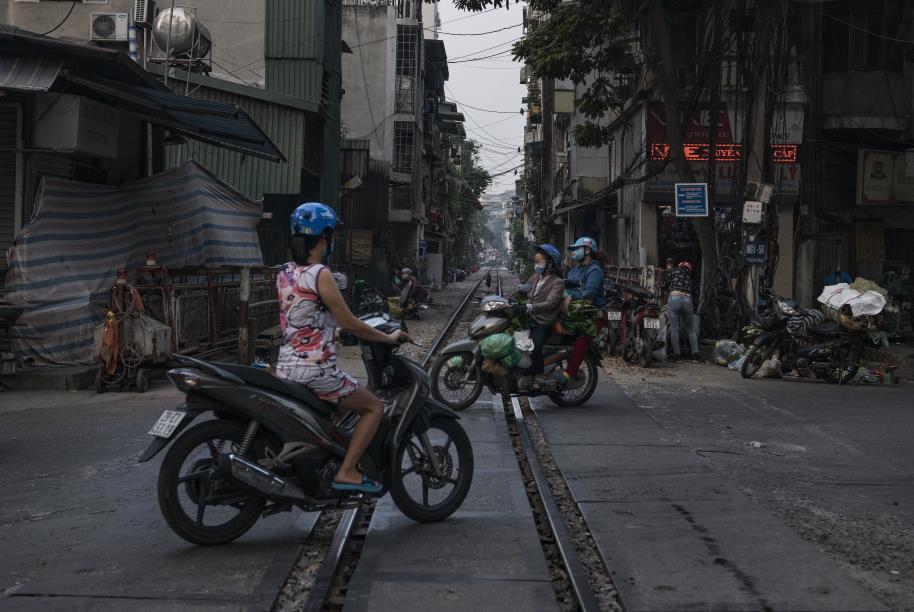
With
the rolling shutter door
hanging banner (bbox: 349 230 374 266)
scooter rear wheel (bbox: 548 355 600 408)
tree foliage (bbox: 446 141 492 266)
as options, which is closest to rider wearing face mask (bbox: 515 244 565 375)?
scooter rear wheel (bbox: 548 355 600 408)

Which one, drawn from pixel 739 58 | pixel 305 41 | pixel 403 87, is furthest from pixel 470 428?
pixel 403 87

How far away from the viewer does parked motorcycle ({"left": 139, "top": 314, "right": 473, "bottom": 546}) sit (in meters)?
5.20

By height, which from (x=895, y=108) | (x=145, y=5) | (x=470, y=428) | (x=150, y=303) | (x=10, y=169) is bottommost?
(x=470, y=428)

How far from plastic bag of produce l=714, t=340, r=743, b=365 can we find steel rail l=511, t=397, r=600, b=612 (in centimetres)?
869

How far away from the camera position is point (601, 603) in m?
4.64

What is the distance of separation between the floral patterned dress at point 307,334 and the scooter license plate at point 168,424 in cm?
58

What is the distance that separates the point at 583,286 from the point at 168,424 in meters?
7.68

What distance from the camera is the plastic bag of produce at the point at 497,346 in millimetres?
A: 10508

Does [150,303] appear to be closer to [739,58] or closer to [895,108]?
[739,58]

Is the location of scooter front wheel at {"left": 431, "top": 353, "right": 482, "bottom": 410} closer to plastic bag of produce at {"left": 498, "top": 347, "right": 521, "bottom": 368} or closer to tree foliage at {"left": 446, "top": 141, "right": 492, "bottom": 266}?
plastic bag of produce at {"left": 498, "top": 347, "right": 521, "bottom": 368}

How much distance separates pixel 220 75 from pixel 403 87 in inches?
837

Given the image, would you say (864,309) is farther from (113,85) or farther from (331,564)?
(331,564)

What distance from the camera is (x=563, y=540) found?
221 inches

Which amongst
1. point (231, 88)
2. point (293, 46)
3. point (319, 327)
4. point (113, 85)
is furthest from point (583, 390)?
point (293, 46)
